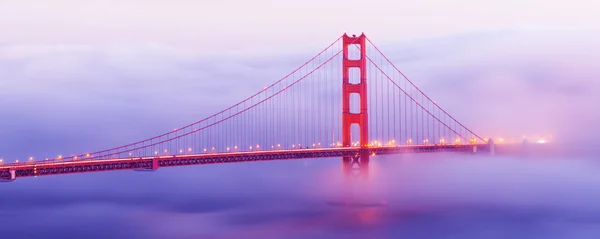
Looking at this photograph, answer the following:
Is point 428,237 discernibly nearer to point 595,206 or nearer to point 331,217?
point 331,217

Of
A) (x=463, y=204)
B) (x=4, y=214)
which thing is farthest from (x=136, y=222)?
(x=463, y=204)

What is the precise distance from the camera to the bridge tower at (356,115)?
187 feet

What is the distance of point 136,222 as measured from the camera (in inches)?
1662

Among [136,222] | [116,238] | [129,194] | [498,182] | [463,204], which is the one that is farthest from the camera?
[498,182]

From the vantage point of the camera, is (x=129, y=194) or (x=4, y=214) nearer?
(x=4, y=214)

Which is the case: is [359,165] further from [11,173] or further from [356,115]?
[11,173]

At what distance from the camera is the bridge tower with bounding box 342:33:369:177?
187 ft

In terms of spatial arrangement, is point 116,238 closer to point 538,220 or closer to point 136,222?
point 136,222

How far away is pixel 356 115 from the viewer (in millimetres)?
59031

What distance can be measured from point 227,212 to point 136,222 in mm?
6489

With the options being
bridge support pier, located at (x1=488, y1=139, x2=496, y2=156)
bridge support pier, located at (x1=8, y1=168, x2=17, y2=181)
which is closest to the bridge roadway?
bridge support pier, located at (x1=8, y1=168, x2=17, y2=181)

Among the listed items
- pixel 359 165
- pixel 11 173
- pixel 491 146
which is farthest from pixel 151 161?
pixel 491 146

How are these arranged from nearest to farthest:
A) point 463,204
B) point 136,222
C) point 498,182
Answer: point 136,222 → point 463,204 → point 498,182

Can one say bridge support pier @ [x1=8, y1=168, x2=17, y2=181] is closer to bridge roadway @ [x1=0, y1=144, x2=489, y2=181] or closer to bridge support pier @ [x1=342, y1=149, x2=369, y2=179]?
bridge roadway @ [x1=0, y1=144, x2=489, y2=181]
